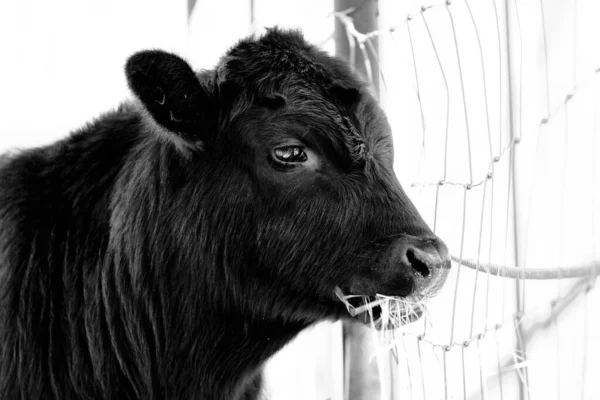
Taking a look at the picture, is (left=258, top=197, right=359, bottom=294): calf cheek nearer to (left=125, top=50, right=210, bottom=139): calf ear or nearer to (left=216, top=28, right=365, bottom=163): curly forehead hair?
(left=216, top=28, right=365, bottom=163): curly forehead hair

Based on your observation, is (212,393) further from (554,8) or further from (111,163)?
(554,8)

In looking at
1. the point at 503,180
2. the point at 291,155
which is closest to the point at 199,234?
the point at 291,155

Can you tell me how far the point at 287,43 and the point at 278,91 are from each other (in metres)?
0.29

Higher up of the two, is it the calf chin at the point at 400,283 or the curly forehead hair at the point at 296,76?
the curly forehead hair at the point at 296,76

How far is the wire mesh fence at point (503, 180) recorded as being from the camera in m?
2.65

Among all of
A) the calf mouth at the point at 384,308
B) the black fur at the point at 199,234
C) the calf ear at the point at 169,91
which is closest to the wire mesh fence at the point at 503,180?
the calf mouth at the point at 384,308

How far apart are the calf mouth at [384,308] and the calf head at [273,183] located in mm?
36

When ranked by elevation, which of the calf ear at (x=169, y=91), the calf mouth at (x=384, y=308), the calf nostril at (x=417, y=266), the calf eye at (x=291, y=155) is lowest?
the calf mouth at (x=384, y=308)

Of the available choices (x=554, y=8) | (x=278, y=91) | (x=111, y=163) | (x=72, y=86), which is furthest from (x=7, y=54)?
(x=554, y=8)

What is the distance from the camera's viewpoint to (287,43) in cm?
328

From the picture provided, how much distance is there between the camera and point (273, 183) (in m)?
2.99

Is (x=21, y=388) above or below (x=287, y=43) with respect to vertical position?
below

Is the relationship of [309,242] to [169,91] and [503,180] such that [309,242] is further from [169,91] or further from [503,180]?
[503,180]

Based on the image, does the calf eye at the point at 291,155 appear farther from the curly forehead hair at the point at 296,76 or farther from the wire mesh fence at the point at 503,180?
the wire mesh fence at the point at 503,180
